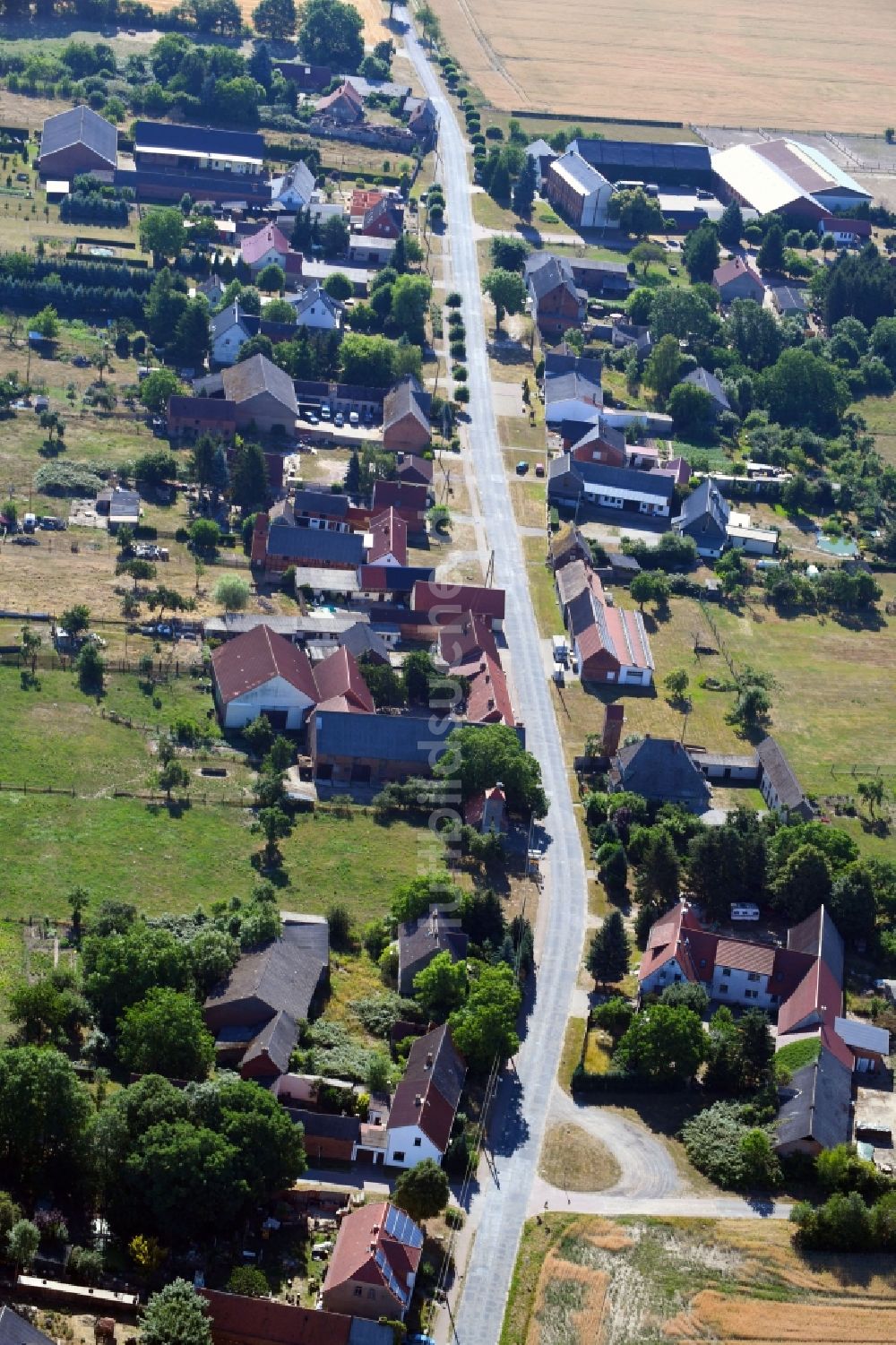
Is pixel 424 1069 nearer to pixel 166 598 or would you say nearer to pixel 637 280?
pixel 166 598

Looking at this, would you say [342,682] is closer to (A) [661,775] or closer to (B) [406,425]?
(A) [661,775]

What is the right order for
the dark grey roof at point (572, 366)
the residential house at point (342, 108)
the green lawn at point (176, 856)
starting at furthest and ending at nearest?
the residential house at point (342, 108) < the dark grey roof at point (572, 366) < the green lawn at point (176, 856)

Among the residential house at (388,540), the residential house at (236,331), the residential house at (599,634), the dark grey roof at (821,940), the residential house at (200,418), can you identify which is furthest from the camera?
the residential house at (236,331)

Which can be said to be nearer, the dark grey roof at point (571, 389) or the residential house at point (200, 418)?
the residential house at point (200, 418)

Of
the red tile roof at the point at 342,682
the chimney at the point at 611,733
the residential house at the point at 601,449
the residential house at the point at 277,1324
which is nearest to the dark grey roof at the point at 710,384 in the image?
the residential house at the point at 601,449

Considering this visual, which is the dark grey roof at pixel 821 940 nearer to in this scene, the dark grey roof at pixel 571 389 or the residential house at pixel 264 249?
the dark grey roof at pixel 571 389

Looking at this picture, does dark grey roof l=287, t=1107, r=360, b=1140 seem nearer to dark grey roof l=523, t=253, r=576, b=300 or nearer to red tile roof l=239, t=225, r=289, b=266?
red tile roof l=239, t=225, r=289, b=266

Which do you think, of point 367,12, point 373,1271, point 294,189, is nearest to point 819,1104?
point 373,1271

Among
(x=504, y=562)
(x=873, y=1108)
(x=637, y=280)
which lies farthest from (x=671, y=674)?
(x=637, y=280)
